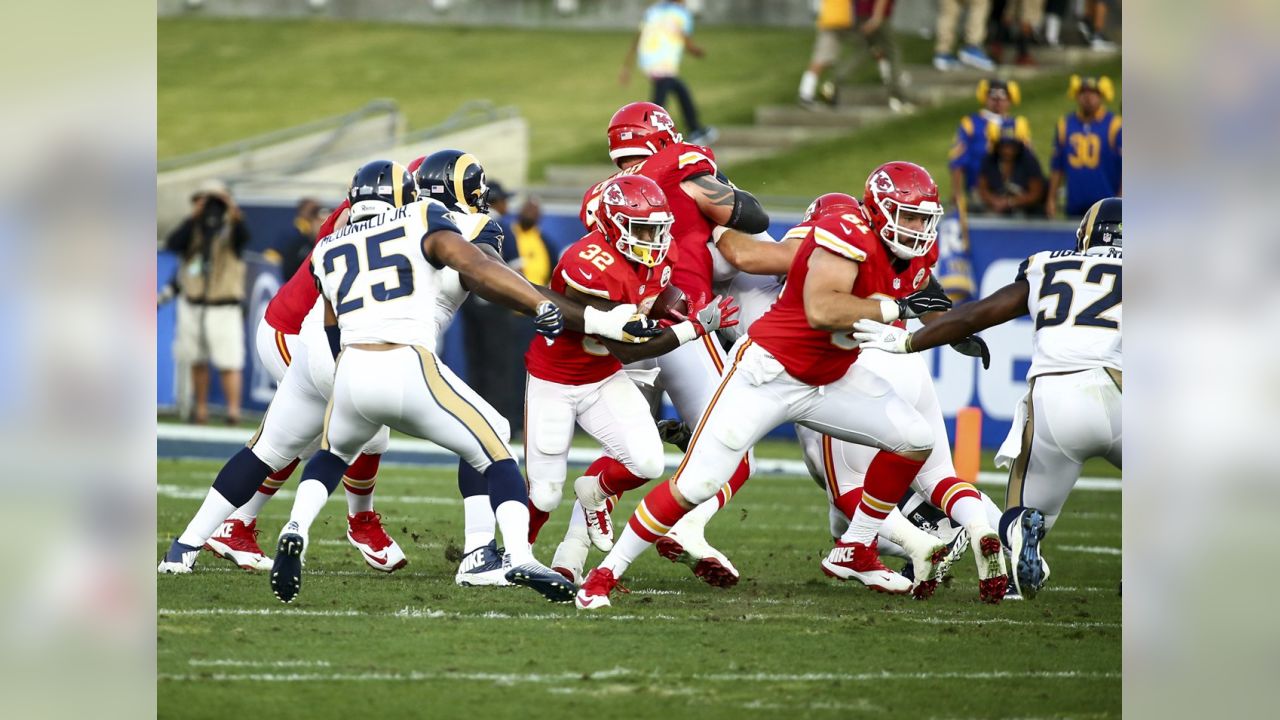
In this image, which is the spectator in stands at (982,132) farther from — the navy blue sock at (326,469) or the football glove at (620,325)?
the navy blue sock at (326,469)

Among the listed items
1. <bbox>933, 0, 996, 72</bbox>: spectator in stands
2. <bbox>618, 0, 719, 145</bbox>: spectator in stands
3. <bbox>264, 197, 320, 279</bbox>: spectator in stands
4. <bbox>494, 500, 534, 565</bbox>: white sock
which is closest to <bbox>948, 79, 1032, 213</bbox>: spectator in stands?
<bbox>618, 0, 719, 145</bbox>: spectator in stands

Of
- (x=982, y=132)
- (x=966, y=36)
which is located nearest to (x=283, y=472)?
(x=982, y=132)

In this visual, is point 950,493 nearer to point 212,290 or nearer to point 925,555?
point 925,555

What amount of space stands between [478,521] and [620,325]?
35.1 inches

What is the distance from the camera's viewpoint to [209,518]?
586cm

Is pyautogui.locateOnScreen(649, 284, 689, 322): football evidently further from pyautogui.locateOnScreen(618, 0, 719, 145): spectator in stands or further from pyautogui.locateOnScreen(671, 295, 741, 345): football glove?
pyautogui.locateOnScreen(618, 0, 719, 145): spectator in stands

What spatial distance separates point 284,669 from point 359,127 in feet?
40.0

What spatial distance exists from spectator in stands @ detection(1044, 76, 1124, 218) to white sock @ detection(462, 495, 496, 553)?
280 inches

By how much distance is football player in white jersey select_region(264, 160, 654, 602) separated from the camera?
5.38 meters

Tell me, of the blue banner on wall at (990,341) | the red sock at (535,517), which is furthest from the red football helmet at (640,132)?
the blue banner on wall at (990,341)

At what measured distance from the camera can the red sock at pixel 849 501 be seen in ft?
21.1

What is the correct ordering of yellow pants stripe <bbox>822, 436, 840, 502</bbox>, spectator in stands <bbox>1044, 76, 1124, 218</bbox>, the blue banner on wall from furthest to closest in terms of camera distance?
spectator in stands <bbox>1044, 76, 1124, 218</bbox>, the blue banner on wall, yellow pants stripe <bbox>822, 436, 840, 502</bbox>

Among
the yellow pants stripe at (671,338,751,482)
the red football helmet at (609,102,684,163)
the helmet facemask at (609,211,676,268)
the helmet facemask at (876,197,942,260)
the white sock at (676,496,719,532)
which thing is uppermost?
the red football helmet at (609,102,684,163)

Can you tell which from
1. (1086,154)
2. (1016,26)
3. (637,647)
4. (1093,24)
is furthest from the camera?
(1093,24)
